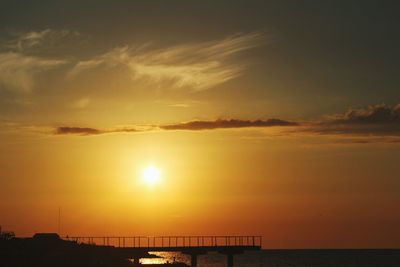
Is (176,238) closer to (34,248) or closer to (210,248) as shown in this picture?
(210,248)

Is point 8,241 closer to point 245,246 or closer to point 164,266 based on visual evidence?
point 164,266

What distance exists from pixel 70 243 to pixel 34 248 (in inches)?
334

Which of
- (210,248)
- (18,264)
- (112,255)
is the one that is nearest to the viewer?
(18,264)

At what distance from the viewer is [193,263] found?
369 feet

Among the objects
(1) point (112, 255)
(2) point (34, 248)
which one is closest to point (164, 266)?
(1) point (112, 255)

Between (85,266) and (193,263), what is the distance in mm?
29172

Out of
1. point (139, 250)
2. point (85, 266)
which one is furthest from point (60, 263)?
point (139, 250)

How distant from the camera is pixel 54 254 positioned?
92.7 m

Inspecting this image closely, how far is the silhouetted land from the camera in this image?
87812 mm

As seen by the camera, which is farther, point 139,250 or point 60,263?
point 139,250

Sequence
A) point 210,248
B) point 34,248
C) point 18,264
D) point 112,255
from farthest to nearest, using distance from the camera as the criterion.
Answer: point 210,248
point 112,255
point 34,248
point 18,264

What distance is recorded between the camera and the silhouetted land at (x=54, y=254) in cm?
8781

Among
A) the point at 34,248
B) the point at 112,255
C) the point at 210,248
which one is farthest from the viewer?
the point at 210,248

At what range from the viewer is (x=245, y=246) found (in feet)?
367
